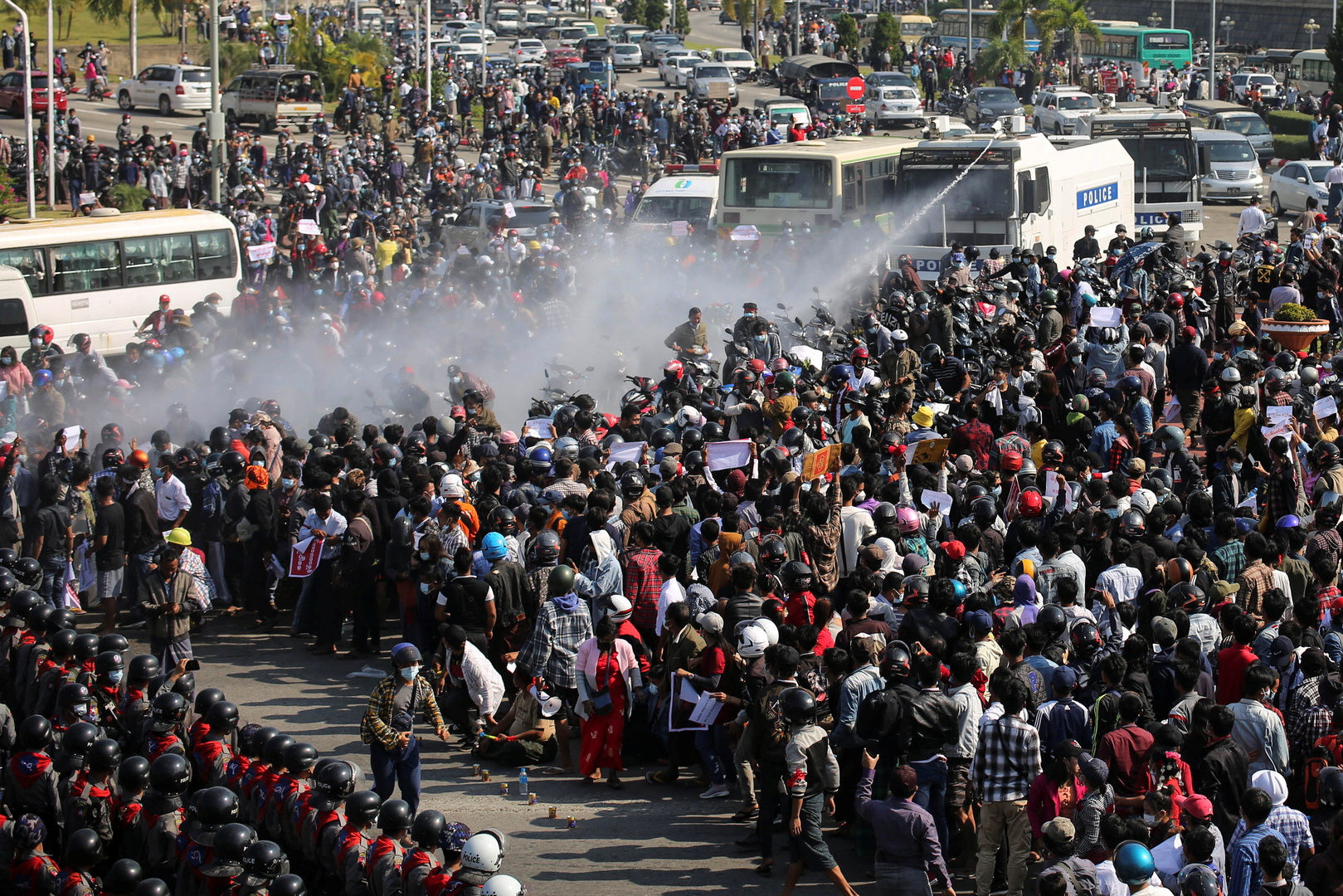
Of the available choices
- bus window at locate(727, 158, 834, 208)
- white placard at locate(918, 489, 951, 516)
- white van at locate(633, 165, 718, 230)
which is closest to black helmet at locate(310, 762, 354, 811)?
white placard at locate(918, 489, 951, 516)

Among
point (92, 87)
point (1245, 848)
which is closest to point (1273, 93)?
point (92, 87)

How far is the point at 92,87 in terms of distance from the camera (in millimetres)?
51156

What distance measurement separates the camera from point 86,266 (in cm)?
2223

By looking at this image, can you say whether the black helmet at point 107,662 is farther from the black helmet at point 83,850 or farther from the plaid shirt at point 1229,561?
the plaid shirt at point 1229,561

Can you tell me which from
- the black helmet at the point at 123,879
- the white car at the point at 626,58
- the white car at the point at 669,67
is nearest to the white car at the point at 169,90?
the white car at the point at 669,67

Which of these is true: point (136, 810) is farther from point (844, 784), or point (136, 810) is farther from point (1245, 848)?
point (1245, 848)

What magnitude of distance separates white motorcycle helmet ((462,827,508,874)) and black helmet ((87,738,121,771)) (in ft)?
7.35

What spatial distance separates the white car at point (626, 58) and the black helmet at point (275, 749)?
183 feet

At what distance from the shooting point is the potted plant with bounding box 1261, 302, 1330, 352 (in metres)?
17.5

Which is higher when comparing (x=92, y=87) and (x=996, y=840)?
(x=92, y=87)

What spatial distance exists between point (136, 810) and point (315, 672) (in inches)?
169

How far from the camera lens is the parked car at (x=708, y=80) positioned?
49531 mm

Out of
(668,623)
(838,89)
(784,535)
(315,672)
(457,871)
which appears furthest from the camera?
(838,89)

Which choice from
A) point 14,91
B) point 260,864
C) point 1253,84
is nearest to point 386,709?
point 260,864
